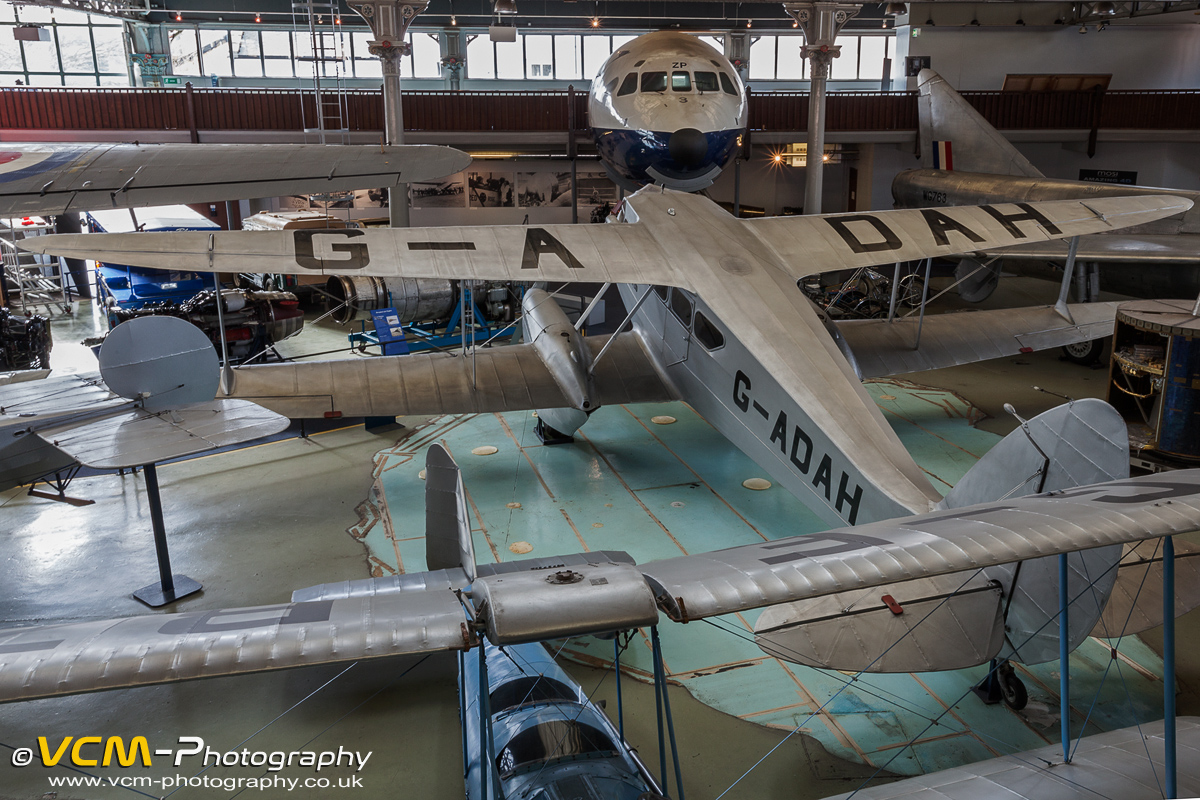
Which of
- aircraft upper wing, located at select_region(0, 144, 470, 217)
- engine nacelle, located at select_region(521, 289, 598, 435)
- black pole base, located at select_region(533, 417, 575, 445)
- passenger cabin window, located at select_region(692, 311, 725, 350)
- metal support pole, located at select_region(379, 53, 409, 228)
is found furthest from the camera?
metal support pole, located at select_region(379, 53, 409, 228)

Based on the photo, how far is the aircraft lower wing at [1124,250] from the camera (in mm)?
14234

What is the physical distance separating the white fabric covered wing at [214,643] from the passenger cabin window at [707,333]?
247 inches

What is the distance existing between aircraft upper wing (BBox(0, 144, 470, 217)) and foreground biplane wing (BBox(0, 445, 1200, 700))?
1047 centimetres

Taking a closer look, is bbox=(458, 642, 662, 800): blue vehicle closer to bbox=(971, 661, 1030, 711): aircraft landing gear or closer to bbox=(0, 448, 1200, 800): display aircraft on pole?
bbox=(0, 448, 1200, 800): display aircraft on pole

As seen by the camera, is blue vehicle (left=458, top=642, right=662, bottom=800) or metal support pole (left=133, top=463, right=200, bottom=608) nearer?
blue vehicle (left=458, top=642, right=662, bottom=800)

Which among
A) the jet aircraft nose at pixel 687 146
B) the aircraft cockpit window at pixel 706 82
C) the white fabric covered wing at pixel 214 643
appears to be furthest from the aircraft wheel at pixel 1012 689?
the aircraft cockpit window at pixel 706 82

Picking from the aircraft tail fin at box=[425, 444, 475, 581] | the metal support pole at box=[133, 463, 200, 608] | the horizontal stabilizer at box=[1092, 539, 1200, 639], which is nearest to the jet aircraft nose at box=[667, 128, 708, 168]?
the aircraft tail fin at box=[425, 444, 475, 581]

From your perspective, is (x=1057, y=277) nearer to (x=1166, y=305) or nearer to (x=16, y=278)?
(x=1166, y=305)

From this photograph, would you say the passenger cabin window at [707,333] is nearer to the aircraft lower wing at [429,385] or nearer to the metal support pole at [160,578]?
the aircraft lower wing at [429,385]

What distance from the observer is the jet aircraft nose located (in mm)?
14546

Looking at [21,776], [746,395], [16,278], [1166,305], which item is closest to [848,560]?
[746,395]

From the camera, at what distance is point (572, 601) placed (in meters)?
3.29

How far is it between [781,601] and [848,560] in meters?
0.40

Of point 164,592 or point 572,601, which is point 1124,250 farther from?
point 164,592
